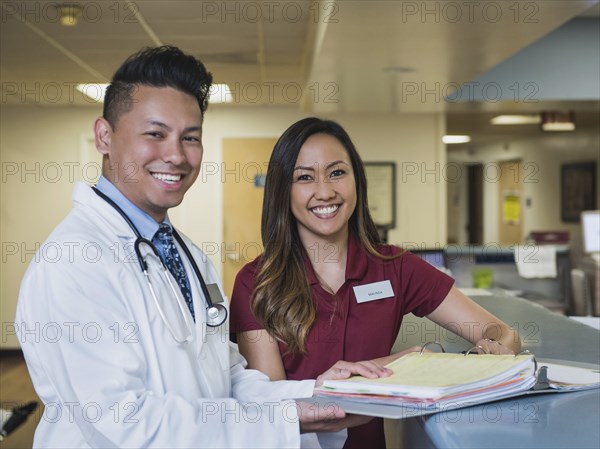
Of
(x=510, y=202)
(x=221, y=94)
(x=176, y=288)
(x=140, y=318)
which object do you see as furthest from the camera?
(x=510, y=202)

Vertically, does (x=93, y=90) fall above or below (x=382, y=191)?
above

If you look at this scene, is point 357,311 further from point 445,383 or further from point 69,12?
point 69,12

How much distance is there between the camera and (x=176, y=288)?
1384 millimetres

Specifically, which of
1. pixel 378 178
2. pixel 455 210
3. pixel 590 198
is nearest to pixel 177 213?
pixel 378 178

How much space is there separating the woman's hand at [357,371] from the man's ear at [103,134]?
2.05 feet

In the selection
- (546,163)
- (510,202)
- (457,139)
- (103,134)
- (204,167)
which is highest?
(457,139)

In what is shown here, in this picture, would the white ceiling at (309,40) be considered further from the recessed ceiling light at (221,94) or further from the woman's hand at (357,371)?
the woman's hand at (357,371)

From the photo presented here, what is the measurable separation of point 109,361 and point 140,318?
114 millimetres

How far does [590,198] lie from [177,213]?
5.33 m

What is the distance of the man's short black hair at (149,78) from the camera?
143cm

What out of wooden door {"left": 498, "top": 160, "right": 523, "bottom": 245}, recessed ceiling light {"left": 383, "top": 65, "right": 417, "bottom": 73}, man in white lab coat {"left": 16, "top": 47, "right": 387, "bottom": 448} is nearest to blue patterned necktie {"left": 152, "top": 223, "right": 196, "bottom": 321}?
man in white lab coat {"left": 16, "top": 47, "right": 387, "bottom": 448}

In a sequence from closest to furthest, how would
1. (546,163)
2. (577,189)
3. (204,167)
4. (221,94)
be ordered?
(221,94) → (204,167) → (577,189) → (546,163)

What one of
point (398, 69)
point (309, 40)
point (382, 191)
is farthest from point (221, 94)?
point (398, 69)

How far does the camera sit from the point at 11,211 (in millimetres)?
7223
